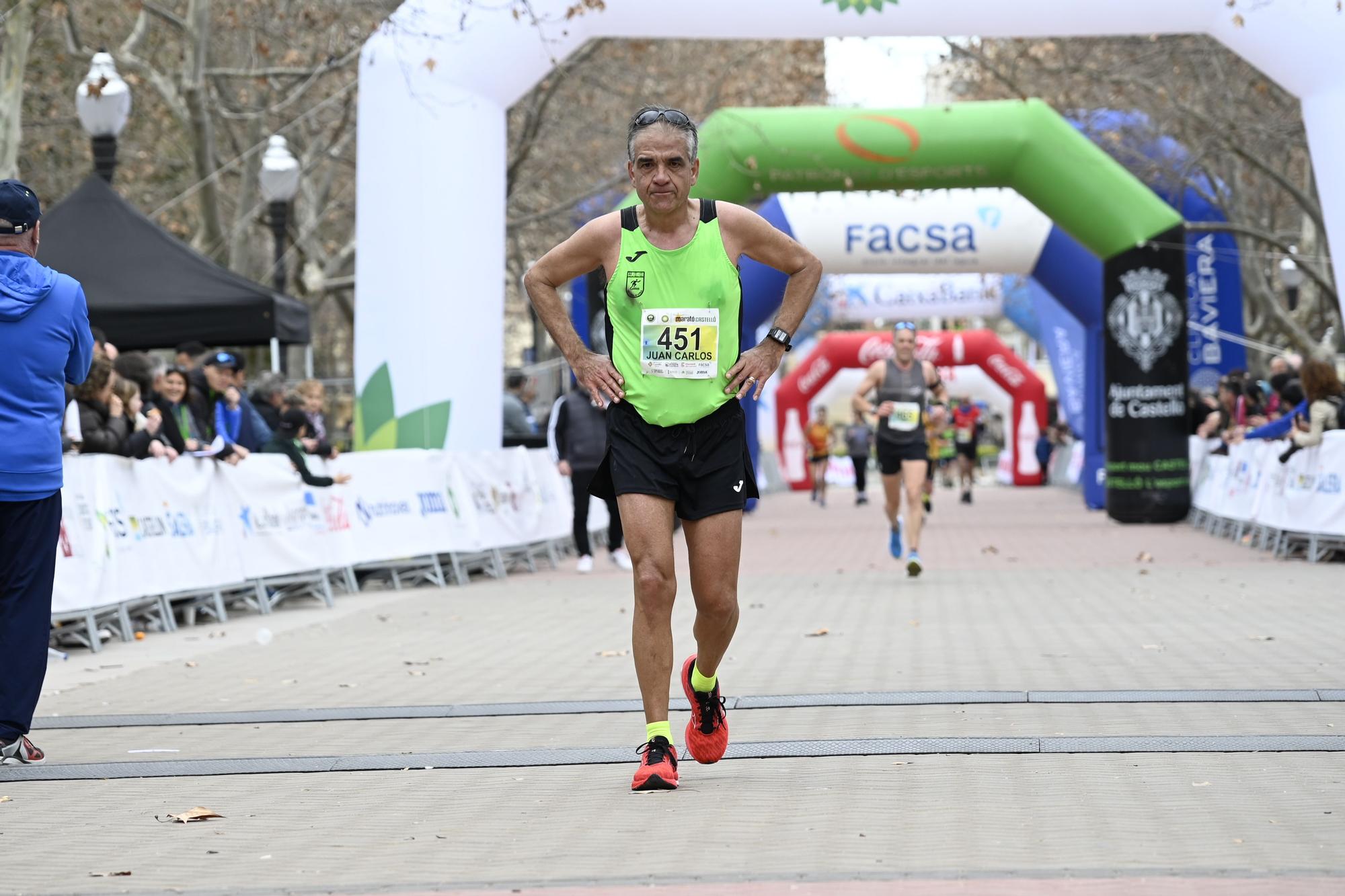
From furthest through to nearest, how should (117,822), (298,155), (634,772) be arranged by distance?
(298,155) → (634,772) → (117,822)

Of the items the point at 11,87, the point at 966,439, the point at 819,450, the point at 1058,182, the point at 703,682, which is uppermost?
the point at 11,87

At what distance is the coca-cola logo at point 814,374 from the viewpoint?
139 feet

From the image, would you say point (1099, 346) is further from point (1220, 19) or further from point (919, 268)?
point (1220, 19)

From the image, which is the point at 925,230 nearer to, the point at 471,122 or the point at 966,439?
the point at 966,439

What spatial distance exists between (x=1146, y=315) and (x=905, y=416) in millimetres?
7535

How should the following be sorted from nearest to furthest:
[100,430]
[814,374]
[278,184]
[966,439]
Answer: [100,430], [278,184], [966,439], [814,374]

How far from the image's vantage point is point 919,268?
27.0 m

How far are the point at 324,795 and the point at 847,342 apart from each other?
3657cm

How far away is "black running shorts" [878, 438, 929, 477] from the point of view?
1493 cm

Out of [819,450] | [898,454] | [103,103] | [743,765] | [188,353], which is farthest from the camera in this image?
[819,450]

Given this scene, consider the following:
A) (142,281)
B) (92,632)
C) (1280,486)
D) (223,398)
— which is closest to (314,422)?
(223,398)

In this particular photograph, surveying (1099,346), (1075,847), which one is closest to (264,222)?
(1099,346)

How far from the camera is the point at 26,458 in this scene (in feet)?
22.0

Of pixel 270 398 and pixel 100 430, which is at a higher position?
pixel 270 398
